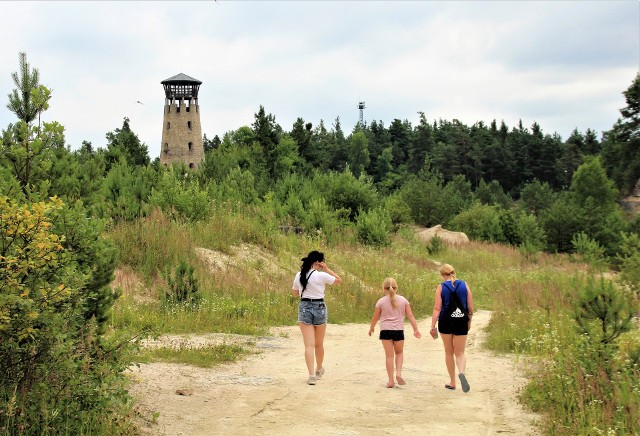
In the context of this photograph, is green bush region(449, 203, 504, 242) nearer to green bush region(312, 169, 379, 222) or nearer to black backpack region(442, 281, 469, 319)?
green bush region(312, 169, 379, 222)

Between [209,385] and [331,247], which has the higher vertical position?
[331,247]

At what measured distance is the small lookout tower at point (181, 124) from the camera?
6244 centimetres

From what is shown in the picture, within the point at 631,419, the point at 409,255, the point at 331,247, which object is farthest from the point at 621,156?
the point at 631,419

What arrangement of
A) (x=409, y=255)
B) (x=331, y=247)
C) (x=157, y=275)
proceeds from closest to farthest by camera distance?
(x=157, y=275)
(x=331, y=247)
(x=409, y=255)

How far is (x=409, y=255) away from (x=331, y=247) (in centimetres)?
494

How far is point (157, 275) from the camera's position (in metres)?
16.2

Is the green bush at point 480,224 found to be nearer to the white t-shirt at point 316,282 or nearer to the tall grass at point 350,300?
the tall grass at point 350,300

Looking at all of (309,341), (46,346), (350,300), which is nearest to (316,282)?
(309,341)

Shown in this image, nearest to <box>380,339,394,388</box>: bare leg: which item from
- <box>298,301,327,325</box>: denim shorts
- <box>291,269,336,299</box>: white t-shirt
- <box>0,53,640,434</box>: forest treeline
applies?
<box>298,301,327,325</box>: denim shorts

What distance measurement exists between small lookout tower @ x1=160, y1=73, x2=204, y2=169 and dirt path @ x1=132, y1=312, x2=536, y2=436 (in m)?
Answer: 53.3

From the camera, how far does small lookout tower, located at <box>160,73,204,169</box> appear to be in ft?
205

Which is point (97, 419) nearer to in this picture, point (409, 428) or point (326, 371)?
point (409, 428)

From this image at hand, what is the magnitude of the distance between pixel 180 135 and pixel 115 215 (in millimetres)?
43336

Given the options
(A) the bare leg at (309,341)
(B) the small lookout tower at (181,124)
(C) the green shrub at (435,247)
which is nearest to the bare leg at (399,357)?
(A) the bare leg at (309,341)
